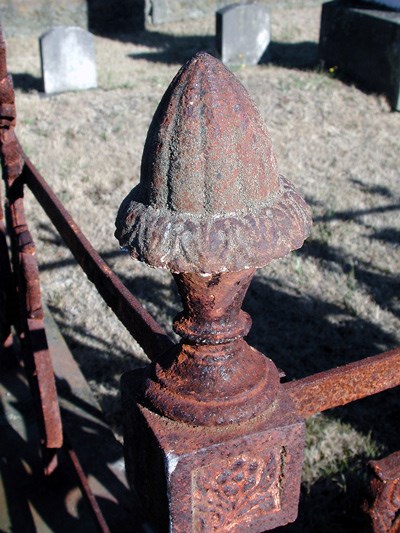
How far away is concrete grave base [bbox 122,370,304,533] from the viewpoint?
38.7 inches

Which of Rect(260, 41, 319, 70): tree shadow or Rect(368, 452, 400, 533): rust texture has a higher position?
Rect(368, 452, 400, 533): rust texture

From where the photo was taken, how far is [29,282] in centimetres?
196

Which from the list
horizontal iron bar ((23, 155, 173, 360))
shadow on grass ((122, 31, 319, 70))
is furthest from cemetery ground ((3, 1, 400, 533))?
horizontal iron bar ((23, 155, 173, 360))

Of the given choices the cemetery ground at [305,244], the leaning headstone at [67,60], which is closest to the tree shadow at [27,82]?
the cemetery ground at [305,244]

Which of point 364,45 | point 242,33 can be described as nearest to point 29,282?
point 364,45

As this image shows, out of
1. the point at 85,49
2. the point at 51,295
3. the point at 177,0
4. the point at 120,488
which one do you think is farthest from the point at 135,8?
the point at 120,488

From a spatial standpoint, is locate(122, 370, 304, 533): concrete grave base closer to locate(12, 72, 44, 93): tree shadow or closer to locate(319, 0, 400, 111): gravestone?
locate(319, 0, 400, 111): gravestone

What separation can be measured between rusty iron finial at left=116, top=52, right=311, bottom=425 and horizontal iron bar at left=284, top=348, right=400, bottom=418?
0.16 m

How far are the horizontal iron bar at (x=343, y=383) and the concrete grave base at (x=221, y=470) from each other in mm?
60

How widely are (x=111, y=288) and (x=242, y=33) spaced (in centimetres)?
937

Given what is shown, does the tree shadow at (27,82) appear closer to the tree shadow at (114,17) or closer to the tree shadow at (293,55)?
the tree shadow at (293,55)

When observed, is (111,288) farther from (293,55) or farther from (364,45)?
(293,55)

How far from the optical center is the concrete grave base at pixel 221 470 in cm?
98

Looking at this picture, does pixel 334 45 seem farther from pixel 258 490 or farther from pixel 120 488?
pixel 258 490
